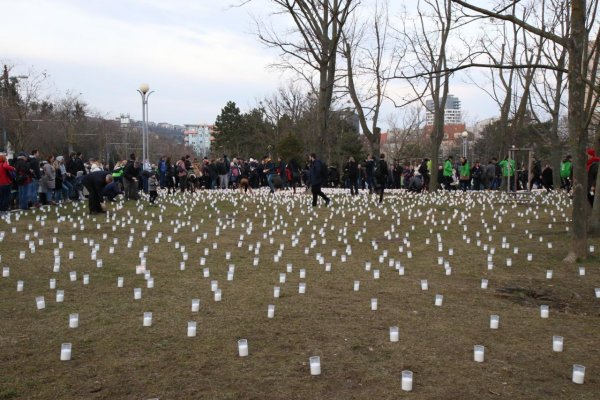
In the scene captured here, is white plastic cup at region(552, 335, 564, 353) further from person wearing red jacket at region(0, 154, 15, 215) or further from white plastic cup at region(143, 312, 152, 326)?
person wearing red jacket at region(0, 154, 15, 215)

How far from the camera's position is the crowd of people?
16375mm

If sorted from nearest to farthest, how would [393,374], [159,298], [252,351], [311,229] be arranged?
[393,374]
[252,351]
[159,298]
[311,229]

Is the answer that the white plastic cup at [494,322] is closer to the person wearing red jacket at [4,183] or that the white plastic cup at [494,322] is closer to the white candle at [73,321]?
the white candle at [73,321]

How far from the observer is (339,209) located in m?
17.5

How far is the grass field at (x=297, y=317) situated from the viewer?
4359 mm

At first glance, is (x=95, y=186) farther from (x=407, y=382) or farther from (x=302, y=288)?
(x=407, y=382)

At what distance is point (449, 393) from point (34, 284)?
5753mm

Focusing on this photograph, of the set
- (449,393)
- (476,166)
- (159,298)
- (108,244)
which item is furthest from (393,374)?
(476,166)

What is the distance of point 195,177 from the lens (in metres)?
26.9

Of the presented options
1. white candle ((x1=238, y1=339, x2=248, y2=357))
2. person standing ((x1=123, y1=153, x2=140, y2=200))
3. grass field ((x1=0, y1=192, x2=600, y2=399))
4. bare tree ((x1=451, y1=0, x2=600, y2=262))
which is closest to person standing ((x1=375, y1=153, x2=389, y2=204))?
grass field ((x1=0, y1=192, x2=600, y2=399))

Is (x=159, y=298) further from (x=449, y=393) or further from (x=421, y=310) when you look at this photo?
(x=449, y=393)

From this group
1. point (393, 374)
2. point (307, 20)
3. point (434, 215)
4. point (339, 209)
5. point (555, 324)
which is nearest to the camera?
point (393, 374)

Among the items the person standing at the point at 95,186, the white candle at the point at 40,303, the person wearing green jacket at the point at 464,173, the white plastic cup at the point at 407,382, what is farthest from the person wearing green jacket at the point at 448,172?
the white plastic cup at the point at 407,382

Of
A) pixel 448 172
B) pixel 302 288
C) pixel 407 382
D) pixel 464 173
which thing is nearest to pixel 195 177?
pixel 448 172
